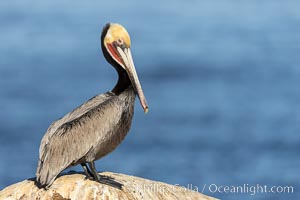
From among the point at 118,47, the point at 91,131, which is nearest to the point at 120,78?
the point at 118,47

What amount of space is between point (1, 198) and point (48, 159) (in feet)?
2.22

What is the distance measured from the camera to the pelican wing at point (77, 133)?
38.5 feet

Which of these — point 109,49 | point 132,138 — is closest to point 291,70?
point 132,138

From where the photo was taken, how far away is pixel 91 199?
11320 mm

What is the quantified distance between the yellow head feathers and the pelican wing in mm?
740

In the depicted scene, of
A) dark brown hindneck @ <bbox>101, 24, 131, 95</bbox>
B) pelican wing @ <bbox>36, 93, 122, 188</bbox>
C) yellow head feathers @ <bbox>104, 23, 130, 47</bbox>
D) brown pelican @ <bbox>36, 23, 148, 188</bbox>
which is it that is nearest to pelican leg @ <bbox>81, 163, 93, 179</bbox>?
brown pelican @ <bbox>36, 23, 148, 188</bbox>

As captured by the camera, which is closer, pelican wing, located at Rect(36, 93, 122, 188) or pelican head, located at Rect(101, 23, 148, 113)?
pelican wing, located at Rect(36, 93, 122, 188)

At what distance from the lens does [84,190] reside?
450 inches

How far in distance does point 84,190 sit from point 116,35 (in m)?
2.09

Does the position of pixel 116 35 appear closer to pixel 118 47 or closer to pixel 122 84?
pixel 118 47

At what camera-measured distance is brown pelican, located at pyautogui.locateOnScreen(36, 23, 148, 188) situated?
1172cm

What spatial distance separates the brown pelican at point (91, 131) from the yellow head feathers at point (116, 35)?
5 cm

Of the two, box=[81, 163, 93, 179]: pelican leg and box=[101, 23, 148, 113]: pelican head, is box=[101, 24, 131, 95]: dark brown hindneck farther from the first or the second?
box=[81, 163, 93, 179]: pelican leg

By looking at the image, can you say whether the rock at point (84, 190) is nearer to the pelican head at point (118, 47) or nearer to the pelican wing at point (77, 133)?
the pelican wing at point (77, 133)
